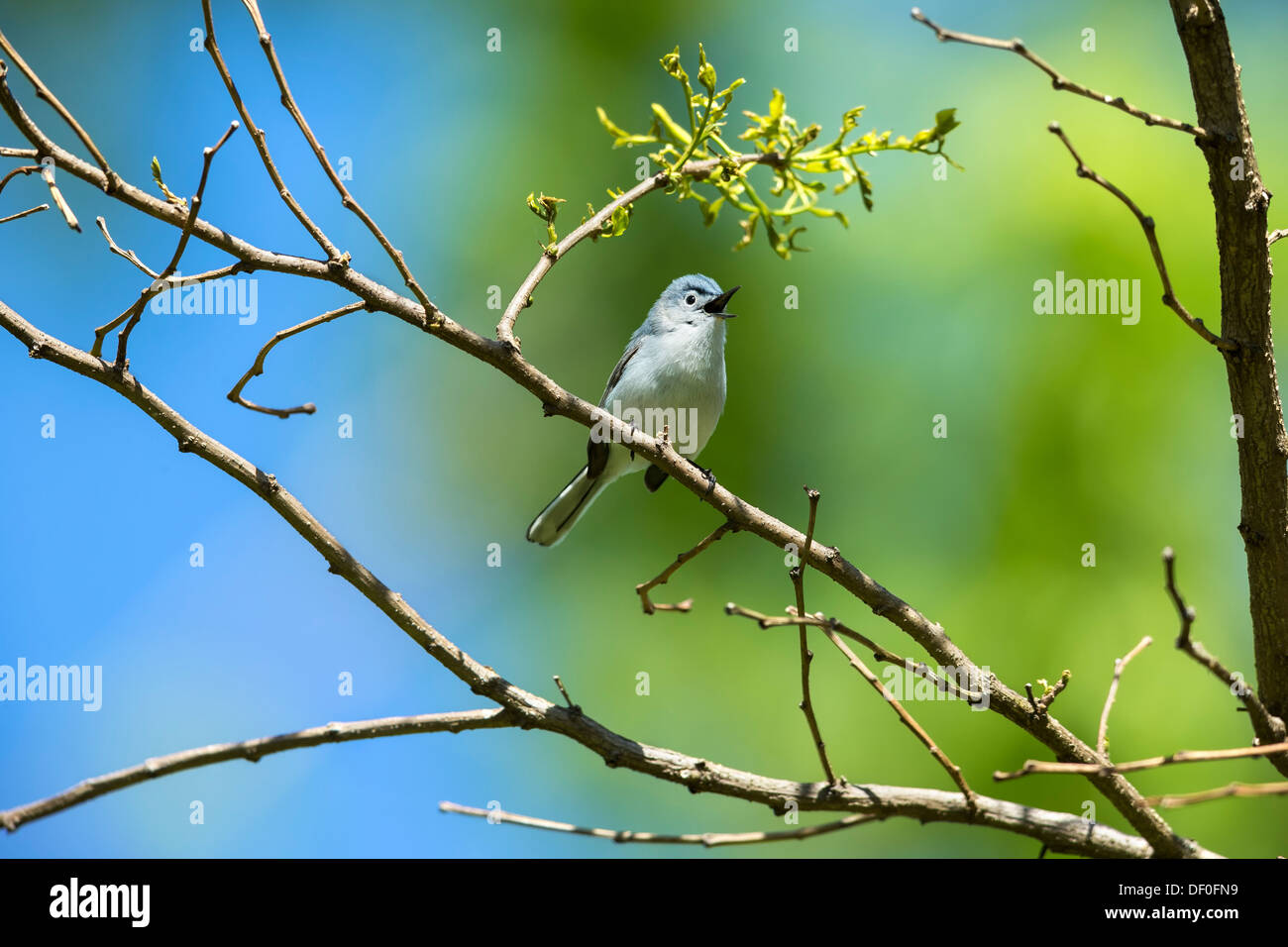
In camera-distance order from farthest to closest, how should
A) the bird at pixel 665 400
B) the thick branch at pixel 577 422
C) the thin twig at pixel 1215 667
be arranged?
the bird at pixel 665 400
the thick branch at pixel 577 422
the thin twig at pixel 1215 667

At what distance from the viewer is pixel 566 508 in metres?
4.27

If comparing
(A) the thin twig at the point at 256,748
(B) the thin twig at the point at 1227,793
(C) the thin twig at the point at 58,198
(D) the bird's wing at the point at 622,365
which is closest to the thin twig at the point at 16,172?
(C) the thin twig at the point at 58,198

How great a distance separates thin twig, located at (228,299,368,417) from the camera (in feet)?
5.98

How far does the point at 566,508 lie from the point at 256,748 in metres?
2.55

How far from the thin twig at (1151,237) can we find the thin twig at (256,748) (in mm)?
1434

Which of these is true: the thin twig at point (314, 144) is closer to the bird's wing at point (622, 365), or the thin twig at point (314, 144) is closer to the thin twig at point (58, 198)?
the thin twig at point (58, 198)

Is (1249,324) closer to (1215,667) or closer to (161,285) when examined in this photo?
(1215,667)

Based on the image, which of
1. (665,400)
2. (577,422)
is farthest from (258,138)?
(665,400)

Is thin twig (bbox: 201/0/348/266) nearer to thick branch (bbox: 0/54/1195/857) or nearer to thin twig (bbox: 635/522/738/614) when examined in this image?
thick branch (bbox: 0/54/1195/857)

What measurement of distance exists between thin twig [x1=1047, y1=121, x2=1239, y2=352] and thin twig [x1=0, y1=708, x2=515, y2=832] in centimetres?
143

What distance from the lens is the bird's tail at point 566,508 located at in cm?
417
